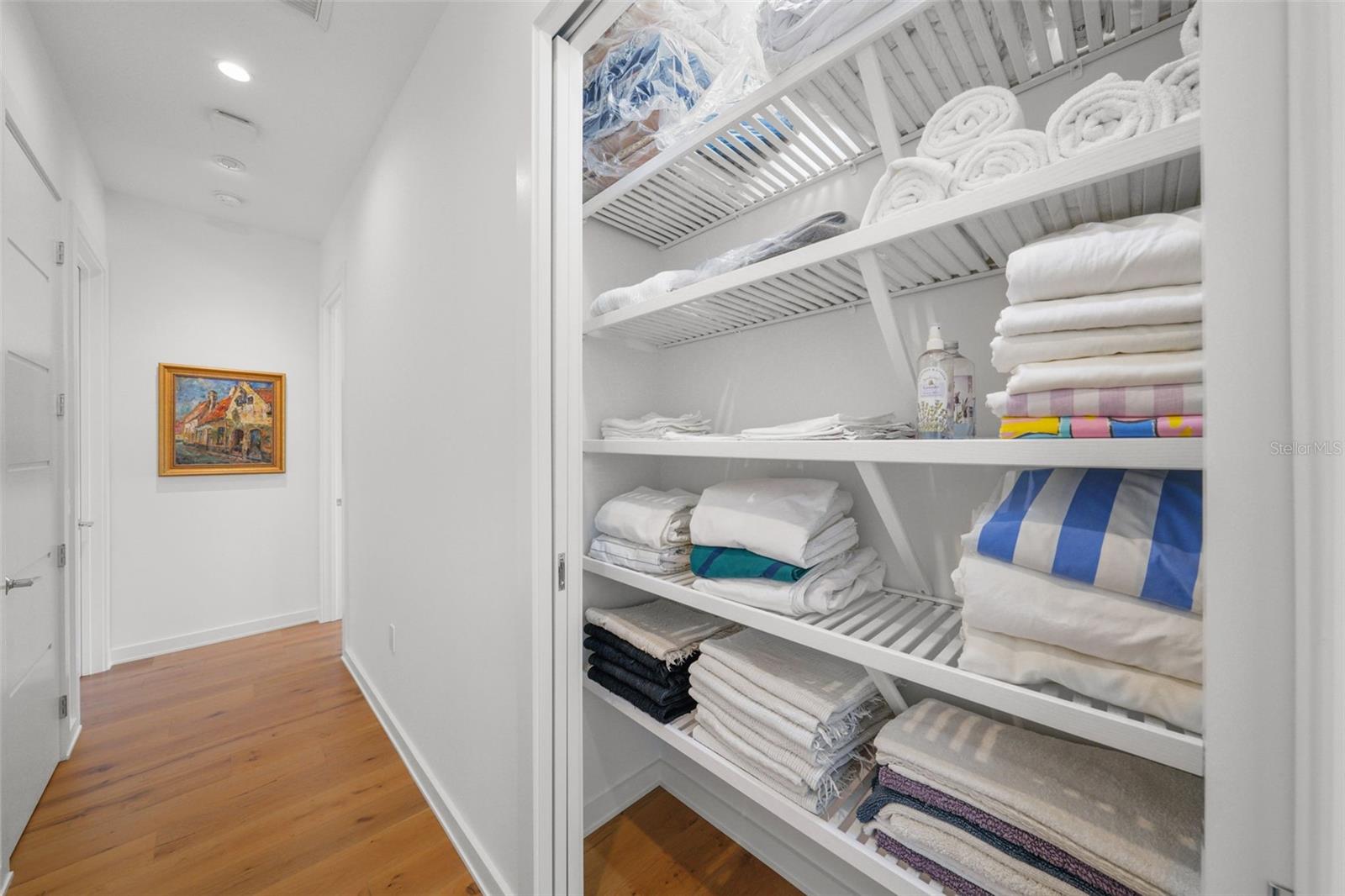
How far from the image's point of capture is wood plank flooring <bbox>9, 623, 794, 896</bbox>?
1.45 metres

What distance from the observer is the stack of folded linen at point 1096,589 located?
60 centimetres

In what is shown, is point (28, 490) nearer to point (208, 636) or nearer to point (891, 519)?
point (208, 636)

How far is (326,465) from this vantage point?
136 inches

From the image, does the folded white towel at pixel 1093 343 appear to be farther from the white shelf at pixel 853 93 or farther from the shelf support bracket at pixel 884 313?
the white shelf at pixel 853 93

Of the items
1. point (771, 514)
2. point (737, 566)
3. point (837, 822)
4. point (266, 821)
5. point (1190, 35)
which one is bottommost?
point (266, 821)

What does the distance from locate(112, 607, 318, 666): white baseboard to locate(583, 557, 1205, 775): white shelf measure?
3158mm

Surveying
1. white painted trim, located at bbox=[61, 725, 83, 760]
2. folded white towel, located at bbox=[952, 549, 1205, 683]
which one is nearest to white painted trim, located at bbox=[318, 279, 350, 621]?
white painted trim, located at bbox=[61, 725, 83, 760]

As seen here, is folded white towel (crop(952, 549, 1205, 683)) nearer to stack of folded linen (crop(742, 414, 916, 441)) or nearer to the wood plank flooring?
stack of folded linen (crop(742, 414, 916, 441))

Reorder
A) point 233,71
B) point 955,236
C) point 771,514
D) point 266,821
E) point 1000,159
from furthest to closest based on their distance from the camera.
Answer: point 233,71 < point 266,821 < point 771,514 < point 955,236 < point 1000,159

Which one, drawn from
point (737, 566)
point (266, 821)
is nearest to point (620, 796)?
point (737, 566)

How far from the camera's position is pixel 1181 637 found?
1.92 ft

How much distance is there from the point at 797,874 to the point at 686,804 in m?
0.40

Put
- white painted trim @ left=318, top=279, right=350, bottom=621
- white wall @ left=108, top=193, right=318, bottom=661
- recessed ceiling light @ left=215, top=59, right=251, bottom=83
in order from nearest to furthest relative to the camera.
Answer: recessed ceiling light @ left=215, top=59, right=251, bottom=83 < white wall @ left=108, top=193, right=318, bottom=661 < white painted trim @ left=318, top=279, right=350, bottom=621

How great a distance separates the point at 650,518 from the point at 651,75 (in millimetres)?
1057
